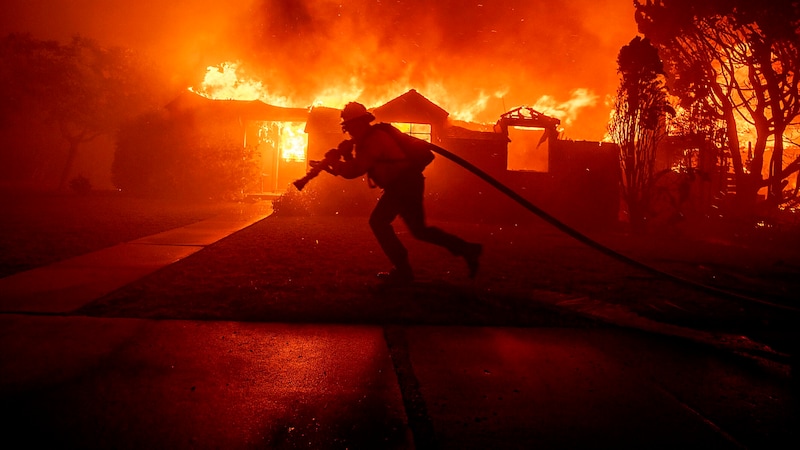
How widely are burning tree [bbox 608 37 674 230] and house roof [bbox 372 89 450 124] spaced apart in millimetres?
6916

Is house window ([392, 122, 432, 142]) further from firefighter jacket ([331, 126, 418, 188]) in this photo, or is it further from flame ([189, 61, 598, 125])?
firefighter jacket ([331, 126, 418, 188])

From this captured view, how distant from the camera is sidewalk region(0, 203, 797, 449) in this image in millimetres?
2031

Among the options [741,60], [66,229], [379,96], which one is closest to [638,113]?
[741,60]

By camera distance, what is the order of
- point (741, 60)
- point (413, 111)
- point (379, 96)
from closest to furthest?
point (741, 60) < point (413, 111) < point (379, 96)

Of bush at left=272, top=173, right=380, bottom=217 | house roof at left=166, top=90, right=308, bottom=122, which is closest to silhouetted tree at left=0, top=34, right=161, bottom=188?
house roof at left=166, top=90, right=308, bottom=122

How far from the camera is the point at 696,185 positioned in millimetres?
17016

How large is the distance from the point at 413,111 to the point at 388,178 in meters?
13.8

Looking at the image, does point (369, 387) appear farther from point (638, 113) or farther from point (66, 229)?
point (638, 113)

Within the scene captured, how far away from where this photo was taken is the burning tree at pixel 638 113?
11.9 meters

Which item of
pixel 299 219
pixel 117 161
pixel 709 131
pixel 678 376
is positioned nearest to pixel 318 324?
pixel 678 376

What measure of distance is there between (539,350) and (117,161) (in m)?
20.6

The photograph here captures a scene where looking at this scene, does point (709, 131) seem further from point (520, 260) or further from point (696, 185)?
point (520, 260)

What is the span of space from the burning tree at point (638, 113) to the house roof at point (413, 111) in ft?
22.7

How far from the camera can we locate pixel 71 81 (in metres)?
22.9
